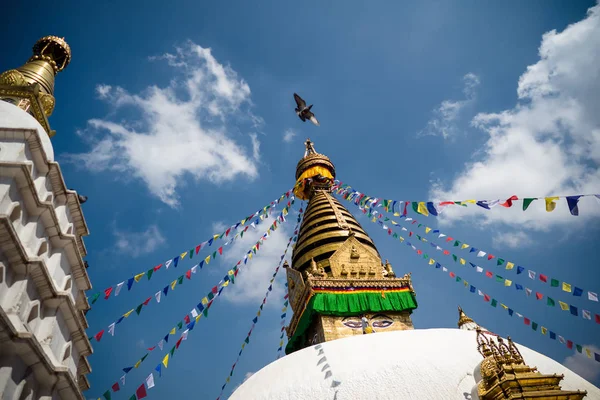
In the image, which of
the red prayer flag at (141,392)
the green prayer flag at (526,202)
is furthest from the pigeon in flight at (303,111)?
the red prayer flag at (141,392)

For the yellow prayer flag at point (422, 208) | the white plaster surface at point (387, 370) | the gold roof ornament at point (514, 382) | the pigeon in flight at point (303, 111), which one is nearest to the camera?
the gold roof ornament at point (514, 382)

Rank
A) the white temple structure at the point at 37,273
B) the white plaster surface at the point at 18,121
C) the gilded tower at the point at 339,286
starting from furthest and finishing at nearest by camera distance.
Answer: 1. the gilded tower at the point at 339,286
2. the white plaster surface at the point at 18,121
3. the white temple structure at the point at 37,273

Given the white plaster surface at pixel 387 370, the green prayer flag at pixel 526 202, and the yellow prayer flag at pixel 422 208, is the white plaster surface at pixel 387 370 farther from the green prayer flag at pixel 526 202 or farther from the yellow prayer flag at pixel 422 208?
the yellow prayer flag at pixel 422 208

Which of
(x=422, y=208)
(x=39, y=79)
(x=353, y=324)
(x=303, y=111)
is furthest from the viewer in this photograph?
(x=303, y=111)

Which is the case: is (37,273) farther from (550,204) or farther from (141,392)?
(550,204)

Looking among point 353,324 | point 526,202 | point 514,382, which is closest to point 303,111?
point 353,324

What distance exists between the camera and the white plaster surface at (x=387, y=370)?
14.5 ft

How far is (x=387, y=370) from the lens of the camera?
15.4 ft

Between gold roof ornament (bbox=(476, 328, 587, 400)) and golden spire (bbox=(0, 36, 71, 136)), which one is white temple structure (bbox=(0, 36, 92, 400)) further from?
gold roof ornament (bbox=(476, 328, 587, 400))

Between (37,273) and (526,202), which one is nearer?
(37,273)

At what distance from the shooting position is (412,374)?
180 inches

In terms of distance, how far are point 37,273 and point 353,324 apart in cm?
782

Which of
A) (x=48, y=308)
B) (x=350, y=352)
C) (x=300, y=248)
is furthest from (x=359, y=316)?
(x=48, y=308)

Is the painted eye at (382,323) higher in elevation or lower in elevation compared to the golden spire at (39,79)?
lower
